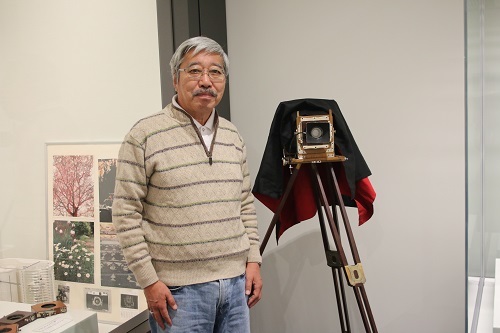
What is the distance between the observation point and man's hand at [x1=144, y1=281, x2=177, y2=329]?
1.75 meters

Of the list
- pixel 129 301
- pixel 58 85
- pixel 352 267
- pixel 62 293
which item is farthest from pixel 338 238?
pixel 58 85

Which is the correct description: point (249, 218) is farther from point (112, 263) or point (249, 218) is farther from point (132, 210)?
point (112, 263)

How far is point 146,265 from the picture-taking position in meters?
1.74

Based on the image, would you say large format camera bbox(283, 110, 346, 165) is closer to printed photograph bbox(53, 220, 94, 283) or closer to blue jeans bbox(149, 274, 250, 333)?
blue jeans bbox(149, 274, 250, 333)

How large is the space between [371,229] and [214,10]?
1.44 meters

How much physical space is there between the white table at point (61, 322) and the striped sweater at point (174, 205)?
646 mm

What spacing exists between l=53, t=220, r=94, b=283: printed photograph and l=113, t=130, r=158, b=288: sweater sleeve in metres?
0.92

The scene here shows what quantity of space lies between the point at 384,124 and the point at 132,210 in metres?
1.51

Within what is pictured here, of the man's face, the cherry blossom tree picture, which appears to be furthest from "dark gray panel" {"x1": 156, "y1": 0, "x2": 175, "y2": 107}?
the man's face

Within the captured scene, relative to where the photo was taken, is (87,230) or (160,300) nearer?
(160,300)

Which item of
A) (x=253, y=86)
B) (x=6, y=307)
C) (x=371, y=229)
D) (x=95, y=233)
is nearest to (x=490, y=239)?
(x=371, y=229)

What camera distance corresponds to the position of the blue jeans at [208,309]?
5.85 ft

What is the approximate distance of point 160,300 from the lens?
1.75 metres

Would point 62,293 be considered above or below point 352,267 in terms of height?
below
